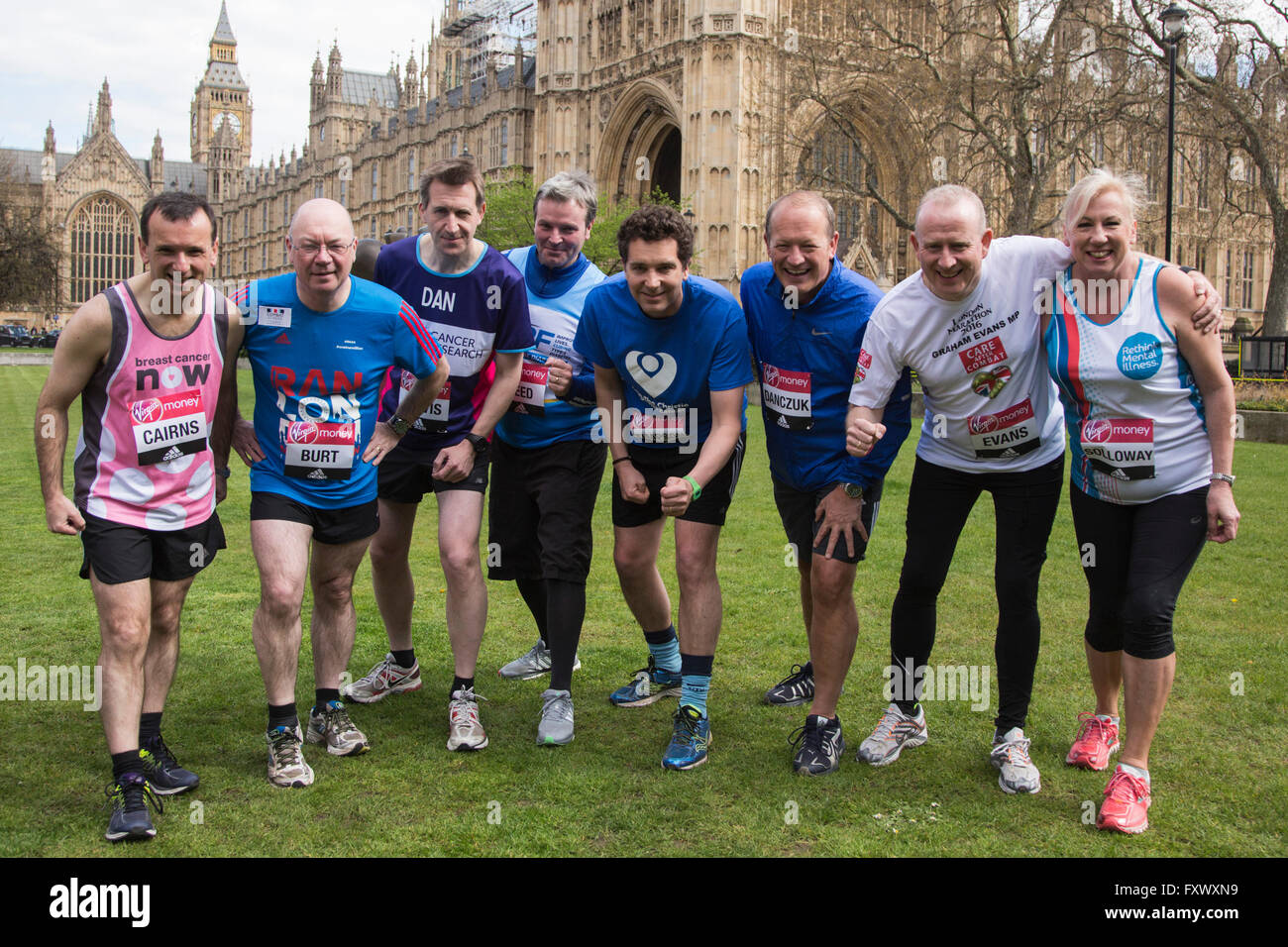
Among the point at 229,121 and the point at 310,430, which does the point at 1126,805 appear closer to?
the point at 310,430

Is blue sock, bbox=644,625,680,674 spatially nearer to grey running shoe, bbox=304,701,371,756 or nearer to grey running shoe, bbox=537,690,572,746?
grey running shoe, bbox=537,690,572,746

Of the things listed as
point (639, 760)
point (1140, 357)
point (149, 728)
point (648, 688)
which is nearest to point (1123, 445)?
point (1140, 357)

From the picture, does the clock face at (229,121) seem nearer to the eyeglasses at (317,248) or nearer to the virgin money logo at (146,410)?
the eyeglasses at (317,248)

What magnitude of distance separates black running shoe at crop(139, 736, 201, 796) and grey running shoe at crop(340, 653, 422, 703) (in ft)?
3.86

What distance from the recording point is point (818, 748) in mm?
4430

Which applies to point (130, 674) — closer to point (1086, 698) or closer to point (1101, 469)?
point (1101, 469)

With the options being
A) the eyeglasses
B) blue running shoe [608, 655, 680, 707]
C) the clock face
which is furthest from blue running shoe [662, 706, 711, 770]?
the clock face

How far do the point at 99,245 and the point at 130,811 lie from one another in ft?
376

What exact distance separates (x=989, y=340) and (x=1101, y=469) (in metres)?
0.63

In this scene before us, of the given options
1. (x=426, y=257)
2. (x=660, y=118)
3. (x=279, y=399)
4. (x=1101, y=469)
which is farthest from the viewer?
(x=660, y=118)

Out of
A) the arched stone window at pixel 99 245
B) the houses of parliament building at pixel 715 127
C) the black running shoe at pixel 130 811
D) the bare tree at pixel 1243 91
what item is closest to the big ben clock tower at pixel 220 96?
the arched stone window at pixel 99 245

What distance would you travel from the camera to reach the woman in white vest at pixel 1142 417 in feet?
12.9
